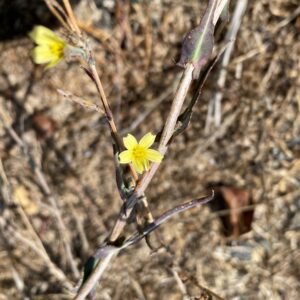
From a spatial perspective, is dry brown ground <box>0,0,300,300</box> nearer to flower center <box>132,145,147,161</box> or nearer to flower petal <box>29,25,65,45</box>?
flower petal <box>29,25,65,45</box>

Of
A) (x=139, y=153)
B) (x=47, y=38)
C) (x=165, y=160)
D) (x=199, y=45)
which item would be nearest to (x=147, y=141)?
(x=139, y=153)

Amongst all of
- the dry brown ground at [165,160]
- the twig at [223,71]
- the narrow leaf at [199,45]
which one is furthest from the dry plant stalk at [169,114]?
the twig at [223,71]

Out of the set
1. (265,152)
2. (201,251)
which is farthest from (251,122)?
(201,251)

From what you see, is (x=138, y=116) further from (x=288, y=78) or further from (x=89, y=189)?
(x=288, y=78)

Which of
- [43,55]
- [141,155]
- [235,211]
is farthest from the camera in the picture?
[235,211]

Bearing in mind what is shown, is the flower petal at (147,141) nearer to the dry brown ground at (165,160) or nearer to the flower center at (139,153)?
the flower center at (139,153)

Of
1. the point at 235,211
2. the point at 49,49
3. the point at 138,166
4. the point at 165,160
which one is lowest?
the point at 235,211

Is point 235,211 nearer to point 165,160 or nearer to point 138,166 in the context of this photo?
point 165,160

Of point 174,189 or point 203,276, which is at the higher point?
point 174,189
